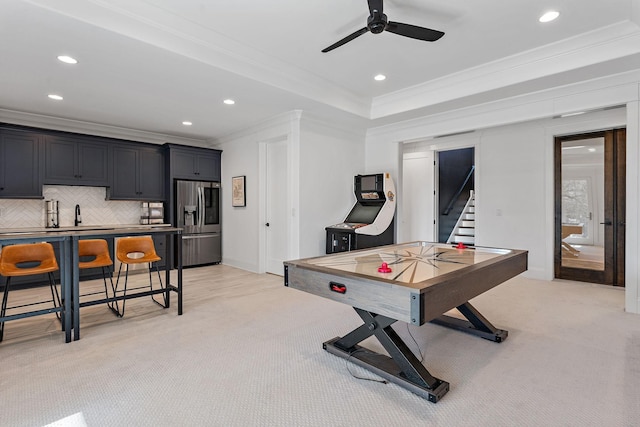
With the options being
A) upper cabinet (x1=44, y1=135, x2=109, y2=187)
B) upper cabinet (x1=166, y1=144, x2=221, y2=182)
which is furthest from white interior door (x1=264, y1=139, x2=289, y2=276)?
upper cabinet (x1=44, y1=135, x2=109, y2=187)

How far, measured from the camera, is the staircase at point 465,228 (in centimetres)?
723

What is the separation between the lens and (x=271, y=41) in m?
3.29

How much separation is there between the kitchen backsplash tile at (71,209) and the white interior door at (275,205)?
99.2 inches

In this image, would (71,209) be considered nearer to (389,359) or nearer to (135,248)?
(135,248)

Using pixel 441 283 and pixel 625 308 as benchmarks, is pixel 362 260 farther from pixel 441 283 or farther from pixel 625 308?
pixel 625 308

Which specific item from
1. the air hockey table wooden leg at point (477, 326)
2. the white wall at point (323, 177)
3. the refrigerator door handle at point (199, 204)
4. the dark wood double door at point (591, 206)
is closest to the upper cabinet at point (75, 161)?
the refrigerator door handle at point (199, 204)

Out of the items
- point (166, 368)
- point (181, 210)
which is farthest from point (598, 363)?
point (181, 210)

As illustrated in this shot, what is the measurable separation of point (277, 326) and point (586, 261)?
4.62 meters

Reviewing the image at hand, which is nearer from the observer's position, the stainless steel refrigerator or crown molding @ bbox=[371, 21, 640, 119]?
crown molding @ bbox=[371, 21, 640, 119]

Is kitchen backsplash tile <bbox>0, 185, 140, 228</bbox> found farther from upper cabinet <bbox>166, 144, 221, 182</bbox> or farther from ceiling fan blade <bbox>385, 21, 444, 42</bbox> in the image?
ceiling fan blade <bbox>385, 21, 444, 42</bbox>

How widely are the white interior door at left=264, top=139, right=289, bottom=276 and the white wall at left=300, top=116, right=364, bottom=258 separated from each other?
24.9 inches

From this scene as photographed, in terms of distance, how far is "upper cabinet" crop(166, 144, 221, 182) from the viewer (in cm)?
602

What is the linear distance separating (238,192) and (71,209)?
2672 mm

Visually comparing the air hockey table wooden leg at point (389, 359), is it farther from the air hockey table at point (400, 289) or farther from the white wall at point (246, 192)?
the white wall at point (246, 192)
